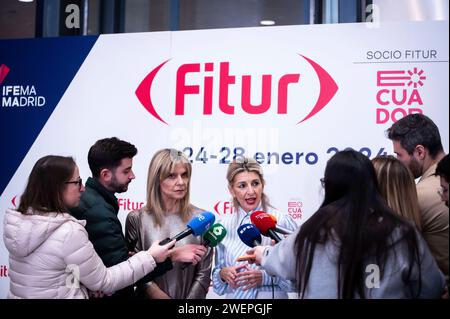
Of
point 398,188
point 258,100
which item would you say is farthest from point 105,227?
point 398,188

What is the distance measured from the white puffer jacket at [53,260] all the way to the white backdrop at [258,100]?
43cm

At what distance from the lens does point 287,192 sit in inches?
156

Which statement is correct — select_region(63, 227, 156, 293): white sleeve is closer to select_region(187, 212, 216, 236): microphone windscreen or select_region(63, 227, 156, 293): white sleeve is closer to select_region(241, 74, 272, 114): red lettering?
select_region(187, 212, 216, 236): microphone windscreen

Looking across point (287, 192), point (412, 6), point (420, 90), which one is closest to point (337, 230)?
point (287, 192)

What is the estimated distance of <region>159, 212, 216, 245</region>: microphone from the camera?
4.02 meters

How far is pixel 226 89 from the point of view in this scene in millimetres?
4117

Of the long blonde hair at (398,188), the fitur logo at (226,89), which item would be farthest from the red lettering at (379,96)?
the long blonde hair at (398,188)

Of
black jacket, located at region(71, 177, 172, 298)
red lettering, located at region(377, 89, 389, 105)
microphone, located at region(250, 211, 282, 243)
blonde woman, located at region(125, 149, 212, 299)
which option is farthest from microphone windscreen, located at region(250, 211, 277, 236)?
red lettering, located at region(377, 89, 389, 105)

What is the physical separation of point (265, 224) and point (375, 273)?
802 millimetres

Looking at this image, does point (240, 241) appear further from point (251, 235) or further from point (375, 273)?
point (375, 273)

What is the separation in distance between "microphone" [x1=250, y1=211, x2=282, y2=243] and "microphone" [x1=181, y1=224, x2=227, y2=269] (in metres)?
0.21

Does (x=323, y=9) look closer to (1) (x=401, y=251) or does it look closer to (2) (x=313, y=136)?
(2) (x=313, y=136)

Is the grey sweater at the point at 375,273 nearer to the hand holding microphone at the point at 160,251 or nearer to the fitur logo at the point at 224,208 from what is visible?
the fitur logo at the point at 224,208
